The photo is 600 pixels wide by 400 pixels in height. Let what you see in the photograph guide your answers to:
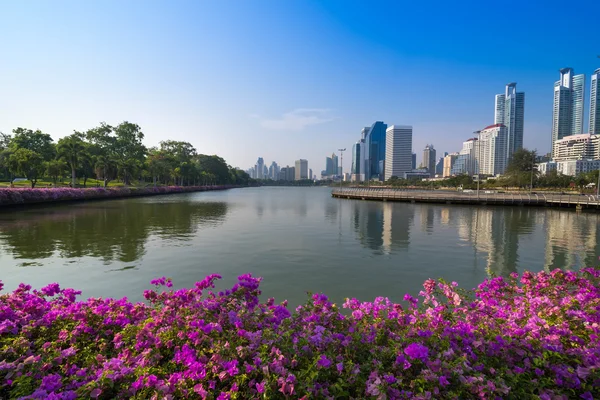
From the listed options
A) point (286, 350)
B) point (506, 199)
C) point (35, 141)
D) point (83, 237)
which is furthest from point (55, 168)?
point (506, 199)

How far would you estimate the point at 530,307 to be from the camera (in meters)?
4.93

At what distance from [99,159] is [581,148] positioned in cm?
21968

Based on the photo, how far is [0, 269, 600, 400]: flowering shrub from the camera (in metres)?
2.89

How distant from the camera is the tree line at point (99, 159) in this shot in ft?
174

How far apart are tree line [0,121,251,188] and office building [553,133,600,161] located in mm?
189760

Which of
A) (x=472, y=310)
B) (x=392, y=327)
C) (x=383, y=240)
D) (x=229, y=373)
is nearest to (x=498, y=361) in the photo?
(x=392, y=327)

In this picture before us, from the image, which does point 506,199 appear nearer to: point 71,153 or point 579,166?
point 71,153

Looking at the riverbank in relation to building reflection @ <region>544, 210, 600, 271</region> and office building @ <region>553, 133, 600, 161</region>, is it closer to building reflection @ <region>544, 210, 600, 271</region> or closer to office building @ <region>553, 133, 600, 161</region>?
building reflection @ <region>544, 210, 600, 271</region>

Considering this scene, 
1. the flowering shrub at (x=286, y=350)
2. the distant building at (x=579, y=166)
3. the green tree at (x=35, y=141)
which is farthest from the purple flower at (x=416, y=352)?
the distant building at (x=579, y=166)

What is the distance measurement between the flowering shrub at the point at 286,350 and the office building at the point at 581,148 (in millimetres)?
219116

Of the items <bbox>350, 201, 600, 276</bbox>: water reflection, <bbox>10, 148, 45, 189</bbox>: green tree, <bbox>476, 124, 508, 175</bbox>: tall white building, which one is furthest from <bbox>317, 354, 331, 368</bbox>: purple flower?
<bbox>476, 124, 508, 175</bbox>: tall white building

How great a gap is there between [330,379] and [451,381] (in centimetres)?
112

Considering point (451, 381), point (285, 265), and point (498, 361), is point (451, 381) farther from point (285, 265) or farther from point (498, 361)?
point (285, 265)

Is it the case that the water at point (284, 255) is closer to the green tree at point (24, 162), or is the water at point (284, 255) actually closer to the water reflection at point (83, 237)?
the water reflection at point (83, 237)
